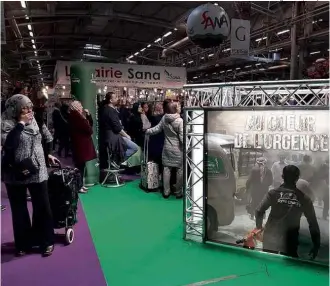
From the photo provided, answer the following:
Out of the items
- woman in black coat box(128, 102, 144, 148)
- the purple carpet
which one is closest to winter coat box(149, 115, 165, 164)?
woman in black coat box(128, 102, 144, 148)

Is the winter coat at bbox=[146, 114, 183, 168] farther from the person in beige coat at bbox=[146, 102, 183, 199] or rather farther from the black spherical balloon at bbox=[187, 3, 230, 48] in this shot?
the black spherical balloon at bbox=[187, 3, 230, 48]

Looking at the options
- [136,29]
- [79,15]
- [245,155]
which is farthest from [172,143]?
[136,29]

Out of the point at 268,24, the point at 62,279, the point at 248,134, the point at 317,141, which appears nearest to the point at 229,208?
the point at 248,134

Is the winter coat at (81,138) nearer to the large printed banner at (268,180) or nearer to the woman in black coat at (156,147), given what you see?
the woman in black coat at (156,147)

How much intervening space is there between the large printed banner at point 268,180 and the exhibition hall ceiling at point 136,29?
230 inches

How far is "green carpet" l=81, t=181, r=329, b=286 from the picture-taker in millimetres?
2645

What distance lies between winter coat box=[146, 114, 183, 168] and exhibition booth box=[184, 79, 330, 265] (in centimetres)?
127

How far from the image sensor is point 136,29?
A: 1276cm

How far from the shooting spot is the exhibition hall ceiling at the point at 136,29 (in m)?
8.72

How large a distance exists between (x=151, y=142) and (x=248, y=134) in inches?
110

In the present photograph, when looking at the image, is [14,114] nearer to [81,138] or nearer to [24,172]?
[24,172]

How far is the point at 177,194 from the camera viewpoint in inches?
198

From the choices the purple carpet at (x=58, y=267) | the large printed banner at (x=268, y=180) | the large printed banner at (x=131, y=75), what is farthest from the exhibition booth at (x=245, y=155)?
the large printed banner at (x=131, y=75)

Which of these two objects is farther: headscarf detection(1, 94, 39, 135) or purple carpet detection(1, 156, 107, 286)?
headscarf detection(1, 94, 39, 135)
